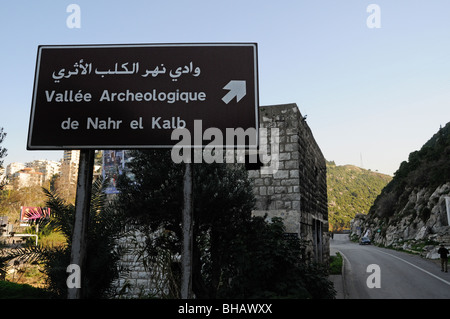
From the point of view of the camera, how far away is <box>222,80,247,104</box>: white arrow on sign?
195 inches

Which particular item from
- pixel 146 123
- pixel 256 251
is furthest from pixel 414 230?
pixel 146 123

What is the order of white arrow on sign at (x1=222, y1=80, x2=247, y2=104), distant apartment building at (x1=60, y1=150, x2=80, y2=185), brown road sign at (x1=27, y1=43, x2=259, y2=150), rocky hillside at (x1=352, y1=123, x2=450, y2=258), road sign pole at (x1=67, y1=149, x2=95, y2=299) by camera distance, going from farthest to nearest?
distant apartment building at (x1=60, y1=150, x2=80, y2=185)
rocky hillside at (x1=352, y1=123, x2=450, y2=258)
white arrow on sign at (x1=222, y1=80, x2=247, y2=104)
brown road sign at (x1=27, y1=43, x2=259, y2=150)
road sign pole at (x1=67, y1=149, x2=95, y2=299)

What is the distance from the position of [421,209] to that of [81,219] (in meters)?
37.3

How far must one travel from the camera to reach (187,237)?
15.0ft

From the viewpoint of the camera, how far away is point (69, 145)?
4.83 meters

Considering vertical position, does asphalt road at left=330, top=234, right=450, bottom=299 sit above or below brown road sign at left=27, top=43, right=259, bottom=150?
below

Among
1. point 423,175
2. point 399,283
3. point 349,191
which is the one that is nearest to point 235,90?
point 399,283

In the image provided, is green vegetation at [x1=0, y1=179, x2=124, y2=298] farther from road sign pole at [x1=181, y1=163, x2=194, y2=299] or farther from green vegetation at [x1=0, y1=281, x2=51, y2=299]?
green vegetation at [x1=0, y1=281, x2=51, y2=299]

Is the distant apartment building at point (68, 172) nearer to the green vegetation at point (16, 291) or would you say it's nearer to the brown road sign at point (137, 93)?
the green vegetation at point (16, 291)

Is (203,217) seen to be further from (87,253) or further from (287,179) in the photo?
(287,179)

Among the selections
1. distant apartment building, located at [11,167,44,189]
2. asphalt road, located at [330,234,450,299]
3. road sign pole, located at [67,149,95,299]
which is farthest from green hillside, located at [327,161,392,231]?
road sign pole, located at [67,149,95,299]

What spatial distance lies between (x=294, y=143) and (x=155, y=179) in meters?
4.70

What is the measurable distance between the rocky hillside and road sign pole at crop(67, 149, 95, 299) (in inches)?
994
